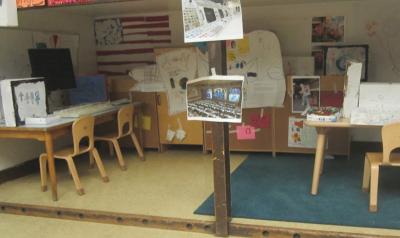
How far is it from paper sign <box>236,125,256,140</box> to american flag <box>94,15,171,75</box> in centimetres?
154

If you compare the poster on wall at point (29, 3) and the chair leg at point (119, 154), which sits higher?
the poster on wall at point (29, 3)

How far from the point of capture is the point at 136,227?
3.04m

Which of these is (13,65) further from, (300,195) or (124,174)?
(300,195)

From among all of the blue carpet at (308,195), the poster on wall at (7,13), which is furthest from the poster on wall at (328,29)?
the poster on wall at (7,13)

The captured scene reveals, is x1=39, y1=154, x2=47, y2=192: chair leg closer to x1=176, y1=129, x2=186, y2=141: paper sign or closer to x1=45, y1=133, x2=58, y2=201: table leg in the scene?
x1=45, y1=133, x2=58, y2=201: table leg

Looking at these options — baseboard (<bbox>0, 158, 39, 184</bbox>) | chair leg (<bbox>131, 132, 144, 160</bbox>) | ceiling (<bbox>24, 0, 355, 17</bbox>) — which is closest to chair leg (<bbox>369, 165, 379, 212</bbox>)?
ceiling (<bbox>24, 0, 355, 17</bbox>)

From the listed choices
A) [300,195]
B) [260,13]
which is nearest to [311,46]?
[260,13]

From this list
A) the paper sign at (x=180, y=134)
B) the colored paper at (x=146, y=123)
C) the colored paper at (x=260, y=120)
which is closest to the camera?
the colored paper at (x=260, y=120)

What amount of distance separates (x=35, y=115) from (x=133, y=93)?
1603mm

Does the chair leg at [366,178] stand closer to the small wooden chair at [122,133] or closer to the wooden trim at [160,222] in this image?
the wooden trim at [160,222]

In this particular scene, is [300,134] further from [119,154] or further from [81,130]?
[81,130]

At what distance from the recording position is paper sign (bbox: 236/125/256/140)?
188 inches

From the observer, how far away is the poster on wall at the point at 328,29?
4.73 m

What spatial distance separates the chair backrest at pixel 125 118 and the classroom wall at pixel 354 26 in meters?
1.75
